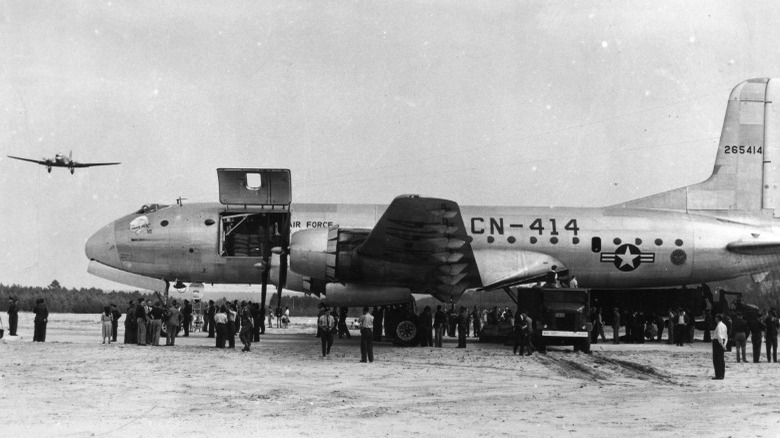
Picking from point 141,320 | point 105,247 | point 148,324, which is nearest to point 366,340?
point 141,320

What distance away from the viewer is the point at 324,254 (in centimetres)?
2048

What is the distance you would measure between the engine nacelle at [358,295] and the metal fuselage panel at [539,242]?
3090 mm

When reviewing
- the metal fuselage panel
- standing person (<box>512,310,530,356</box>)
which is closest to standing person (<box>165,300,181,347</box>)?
the metal fuselage panel

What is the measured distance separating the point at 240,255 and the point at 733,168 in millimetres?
17106

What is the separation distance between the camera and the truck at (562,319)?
2189cm

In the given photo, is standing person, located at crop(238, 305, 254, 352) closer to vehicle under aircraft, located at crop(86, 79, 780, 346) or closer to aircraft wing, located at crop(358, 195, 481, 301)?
vehicle under aircraft, located at crop(86, 79, 780, 346)

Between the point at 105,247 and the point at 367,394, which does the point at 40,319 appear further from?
the point at 367,394

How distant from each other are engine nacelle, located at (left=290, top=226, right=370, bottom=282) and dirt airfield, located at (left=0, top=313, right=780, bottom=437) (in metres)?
2.11

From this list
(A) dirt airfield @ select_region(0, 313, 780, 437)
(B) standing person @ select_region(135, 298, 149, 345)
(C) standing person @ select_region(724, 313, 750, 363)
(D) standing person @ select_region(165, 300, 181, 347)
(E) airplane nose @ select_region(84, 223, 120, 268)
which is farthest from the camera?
(E) airplane nose @ select_region(84, 223, 120, 268)

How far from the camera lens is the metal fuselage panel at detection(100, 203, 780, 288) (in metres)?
24.0

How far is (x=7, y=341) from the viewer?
2123 cm

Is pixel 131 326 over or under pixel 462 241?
under

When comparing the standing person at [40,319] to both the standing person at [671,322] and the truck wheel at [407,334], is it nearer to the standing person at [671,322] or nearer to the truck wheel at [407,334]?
the truck wheel at [407,334]

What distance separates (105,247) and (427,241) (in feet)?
35.3
